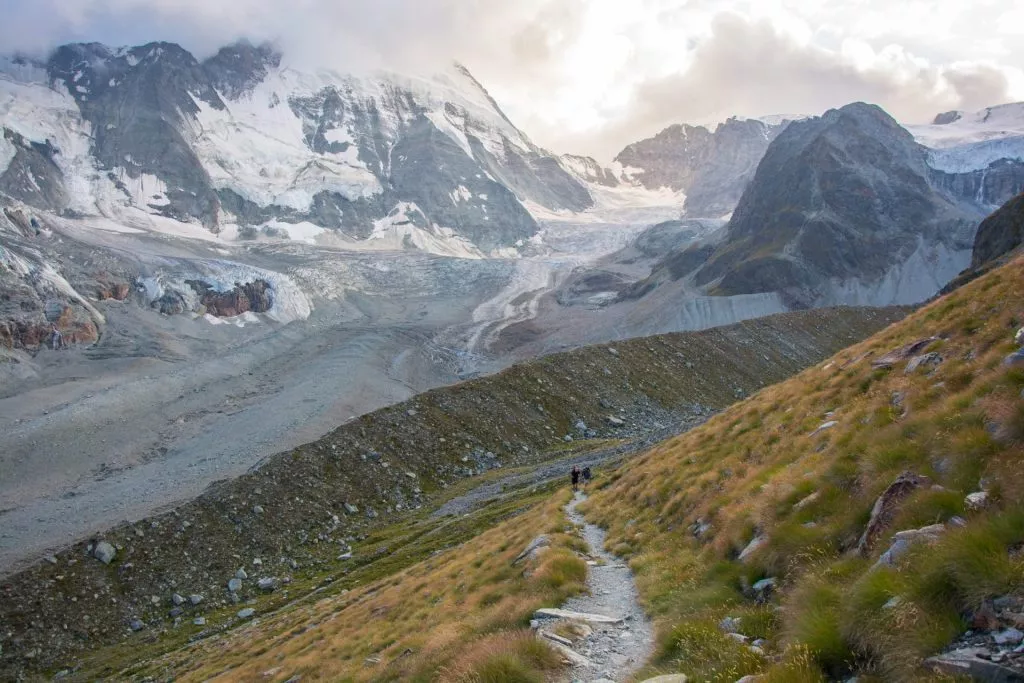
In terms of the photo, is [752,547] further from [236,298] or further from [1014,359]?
[236,298]

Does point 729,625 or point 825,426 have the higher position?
point 825,426

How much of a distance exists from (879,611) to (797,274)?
633 ft

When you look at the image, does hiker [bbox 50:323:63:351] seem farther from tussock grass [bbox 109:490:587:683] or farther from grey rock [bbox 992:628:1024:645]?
grey rock [bbox 992:628:1024:645]

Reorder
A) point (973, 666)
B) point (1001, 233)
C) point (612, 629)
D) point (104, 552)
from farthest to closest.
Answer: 1. point (1001, 233)
2. point (104, 552)
3. point (612, 629)
4. point (973, 666)

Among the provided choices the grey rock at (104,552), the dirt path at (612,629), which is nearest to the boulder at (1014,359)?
the dirt path at (612,629)

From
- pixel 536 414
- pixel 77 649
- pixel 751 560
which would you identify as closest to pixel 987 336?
pixel 751 560

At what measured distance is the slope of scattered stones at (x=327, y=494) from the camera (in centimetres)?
3422

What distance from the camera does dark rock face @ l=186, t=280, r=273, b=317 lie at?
508 ft

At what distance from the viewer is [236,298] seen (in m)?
159

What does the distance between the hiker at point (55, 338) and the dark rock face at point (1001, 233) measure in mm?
143276

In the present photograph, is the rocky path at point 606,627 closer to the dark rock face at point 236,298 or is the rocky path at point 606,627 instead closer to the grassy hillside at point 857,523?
the grassy hillside at point 857,523

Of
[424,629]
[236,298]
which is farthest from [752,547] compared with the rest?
[236,298]

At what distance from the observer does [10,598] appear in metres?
33.8

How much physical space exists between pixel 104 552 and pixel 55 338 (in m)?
101
